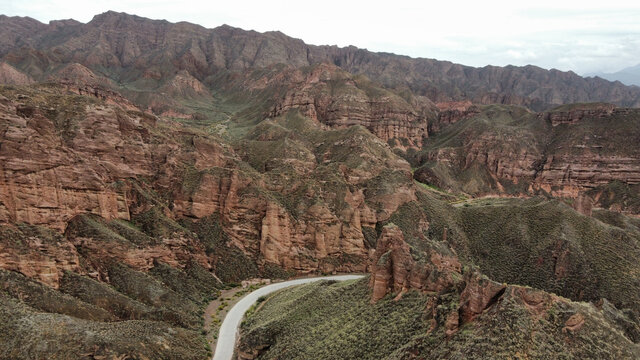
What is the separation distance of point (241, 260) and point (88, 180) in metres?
29.8

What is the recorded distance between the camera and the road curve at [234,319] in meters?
50.3

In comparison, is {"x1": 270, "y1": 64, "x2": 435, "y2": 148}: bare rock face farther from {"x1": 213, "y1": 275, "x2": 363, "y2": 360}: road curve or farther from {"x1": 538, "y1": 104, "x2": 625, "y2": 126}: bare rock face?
{"x1": 213, "y1": 275, "x2": 363, "y2": 360}: road curve

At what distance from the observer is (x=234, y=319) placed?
58.6m

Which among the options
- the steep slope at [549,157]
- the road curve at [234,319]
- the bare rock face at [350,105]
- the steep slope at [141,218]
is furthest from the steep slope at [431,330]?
the bare rock face at [350,105]

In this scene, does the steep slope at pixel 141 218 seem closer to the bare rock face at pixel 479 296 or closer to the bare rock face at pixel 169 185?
the bare rock face at pixel 169 185

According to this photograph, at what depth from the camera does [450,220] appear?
92.4 meters

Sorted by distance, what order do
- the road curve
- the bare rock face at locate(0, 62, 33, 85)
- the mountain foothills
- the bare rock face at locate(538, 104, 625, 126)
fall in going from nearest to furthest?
the mountain foothills, the road curve, the bare rock face at locate(538, 104, 625, 126), the bare rock face at locate(0, 62, 33, 85)

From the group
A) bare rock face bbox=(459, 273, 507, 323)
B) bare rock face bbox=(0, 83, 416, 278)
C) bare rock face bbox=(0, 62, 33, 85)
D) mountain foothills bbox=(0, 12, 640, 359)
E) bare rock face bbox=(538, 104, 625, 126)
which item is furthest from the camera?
bare rock face bbox=(0, 62, 33, 85)

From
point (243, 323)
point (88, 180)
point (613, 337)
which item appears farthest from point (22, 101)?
point (613, 337)

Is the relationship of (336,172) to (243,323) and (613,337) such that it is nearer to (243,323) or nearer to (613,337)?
(243,323)

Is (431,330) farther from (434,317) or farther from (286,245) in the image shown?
(286,245)

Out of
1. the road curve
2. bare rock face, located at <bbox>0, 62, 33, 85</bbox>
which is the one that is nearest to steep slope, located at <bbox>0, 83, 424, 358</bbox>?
the road curve

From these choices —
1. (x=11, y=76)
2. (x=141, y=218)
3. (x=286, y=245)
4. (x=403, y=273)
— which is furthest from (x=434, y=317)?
(x=11, y=76)

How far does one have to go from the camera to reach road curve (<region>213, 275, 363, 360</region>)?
165 feet
